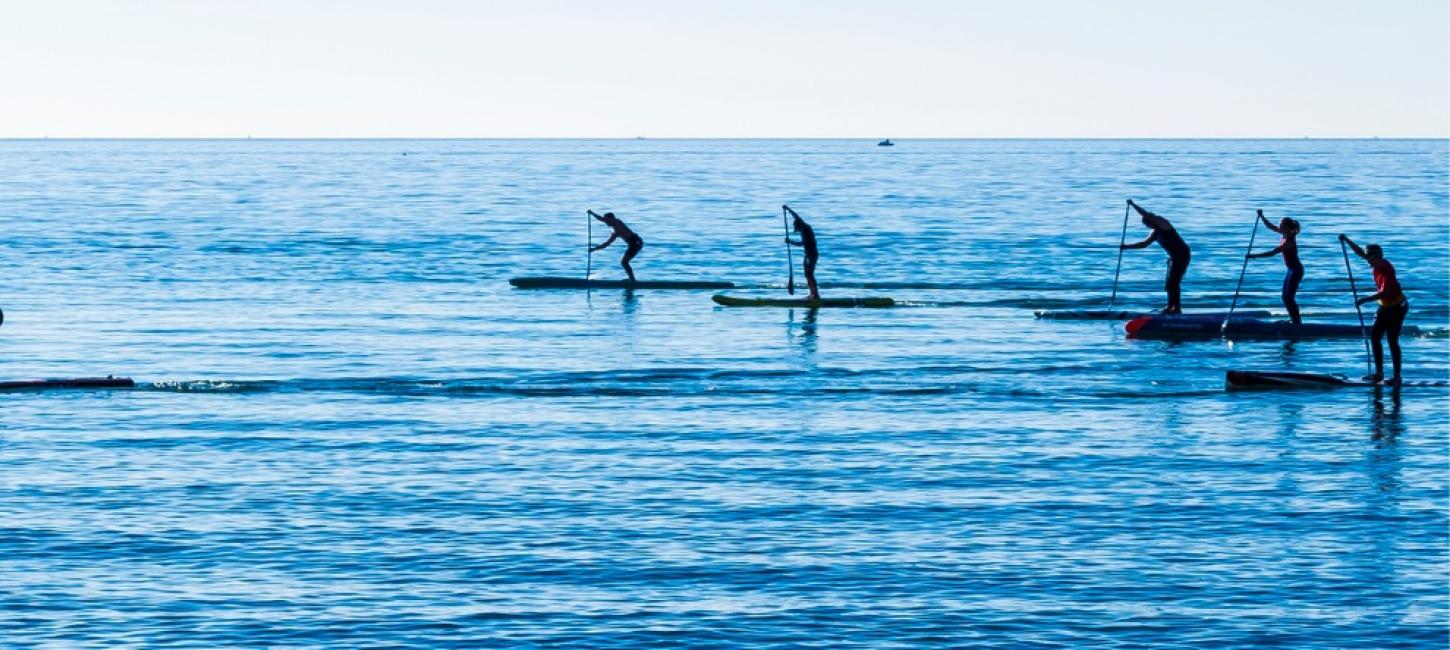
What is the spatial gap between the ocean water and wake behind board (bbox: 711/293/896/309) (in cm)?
65

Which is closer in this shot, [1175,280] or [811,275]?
[1175,280]

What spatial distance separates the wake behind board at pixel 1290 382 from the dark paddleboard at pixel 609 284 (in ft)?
73.2

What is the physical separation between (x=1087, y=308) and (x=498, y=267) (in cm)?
2317

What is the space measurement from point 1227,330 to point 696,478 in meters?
16.6

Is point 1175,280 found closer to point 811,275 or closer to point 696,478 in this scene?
point 811,275

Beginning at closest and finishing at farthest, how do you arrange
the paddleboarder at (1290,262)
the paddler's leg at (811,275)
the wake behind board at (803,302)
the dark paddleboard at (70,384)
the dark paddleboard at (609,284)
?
→ the dark paddleboard at (70,384) → the paddleboarder at (1290,262) → the paddler's leg at (811,275) → the wake behind board at (803,302) → the dark paddleboard at (609,284)

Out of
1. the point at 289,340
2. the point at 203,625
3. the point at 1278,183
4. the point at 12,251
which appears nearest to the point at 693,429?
the point at 203,625

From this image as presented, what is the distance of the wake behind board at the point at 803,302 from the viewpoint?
43062 mm

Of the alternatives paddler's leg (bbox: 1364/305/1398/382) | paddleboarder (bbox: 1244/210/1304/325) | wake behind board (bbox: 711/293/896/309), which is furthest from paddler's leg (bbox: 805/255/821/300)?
paddler's leg (bbox: 1364/305/1398/382)

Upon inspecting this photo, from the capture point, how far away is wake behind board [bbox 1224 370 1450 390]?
92.4 ft

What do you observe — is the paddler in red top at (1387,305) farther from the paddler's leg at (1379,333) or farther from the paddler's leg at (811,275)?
the paddler's leg at (811,275)

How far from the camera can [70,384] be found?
91.7 feet

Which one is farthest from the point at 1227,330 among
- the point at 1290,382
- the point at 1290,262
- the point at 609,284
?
the point at 609,284

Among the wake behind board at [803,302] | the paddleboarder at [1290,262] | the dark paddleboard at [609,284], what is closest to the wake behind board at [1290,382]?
the paddleboarder at [1290,262]
